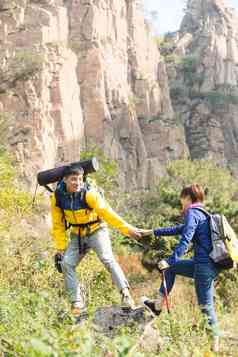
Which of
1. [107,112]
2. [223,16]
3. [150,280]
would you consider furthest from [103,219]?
[223,16]

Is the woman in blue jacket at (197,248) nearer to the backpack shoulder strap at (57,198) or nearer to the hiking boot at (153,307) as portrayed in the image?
the hiking boot at (153,307)

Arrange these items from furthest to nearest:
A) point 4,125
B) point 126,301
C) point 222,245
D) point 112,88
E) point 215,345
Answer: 1. point 112,88
2. point 4,125
3. point 126,301
4. point 222,245
5. point 215,345

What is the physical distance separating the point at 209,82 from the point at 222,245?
55669 mm

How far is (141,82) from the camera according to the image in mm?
48625

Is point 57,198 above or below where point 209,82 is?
below

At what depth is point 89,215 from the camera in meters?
5.87

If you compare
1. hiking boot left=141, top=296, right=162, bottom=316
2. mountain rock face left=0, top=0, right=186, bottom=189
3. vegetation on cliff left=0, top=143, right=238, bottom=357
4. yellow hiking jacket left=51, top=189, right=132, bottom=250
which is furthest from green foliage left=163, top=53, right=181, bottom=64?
hiking boot left=141, top=296, right=162, bottom=316

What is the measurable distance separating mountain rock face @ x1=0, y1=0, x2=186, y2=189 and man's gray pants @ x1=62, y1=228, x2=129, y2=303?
2526cm

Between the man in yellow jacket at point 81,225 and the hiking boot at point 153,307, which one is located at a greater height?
the man in yellow jacket at point 81,225

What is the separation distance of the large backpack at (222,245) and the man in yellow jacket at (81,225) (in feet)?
2.83

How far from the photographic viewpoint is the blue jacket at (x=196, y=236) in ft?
17.7

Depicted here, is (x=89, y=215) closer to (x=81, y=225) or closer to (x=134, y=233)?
(x=81, y=225)

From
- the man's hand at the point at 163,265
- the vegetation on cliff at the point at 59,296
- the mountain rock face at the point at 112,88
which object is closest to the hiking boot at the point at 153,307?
the vegetation on cliff at the point at 59,296

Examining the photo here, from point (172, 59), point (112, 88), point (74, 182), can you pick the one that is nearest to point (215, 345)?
point (74, 182)
